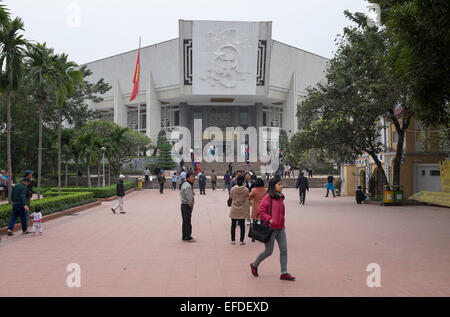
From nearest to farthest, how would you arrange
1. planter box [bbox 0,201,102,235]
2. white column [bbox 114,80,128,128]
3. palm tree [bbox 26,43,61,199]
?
planter box [bbox 0,201,102,235]
palm tree [bbox 26,43,61,199]
white column [bbox 114,80,128,128]

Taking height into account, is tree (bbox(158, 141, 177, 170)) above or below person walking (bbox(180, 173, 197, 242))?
above

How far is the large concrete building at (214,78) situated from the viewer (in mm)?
46906

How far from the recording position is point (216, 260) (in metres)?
6.64

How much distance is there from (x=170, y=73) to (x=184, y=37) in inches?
232

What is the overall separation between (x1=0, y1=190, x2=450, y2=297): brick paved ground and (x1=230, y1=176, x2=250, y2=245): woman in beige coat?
391 millimetres

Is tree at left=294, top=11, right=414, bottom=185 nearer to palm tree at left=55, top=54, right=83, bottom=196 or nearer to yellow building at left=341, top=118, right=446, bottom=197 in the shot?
yellow building at left=341, top=118, right=446, bottom=197

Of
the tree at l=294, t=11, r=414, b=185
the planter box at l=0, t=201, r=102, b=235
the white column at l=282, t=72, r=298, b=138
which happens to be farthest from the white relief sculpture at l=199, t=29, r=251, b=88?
the planter box at l=0, t=201, r=102, b=235

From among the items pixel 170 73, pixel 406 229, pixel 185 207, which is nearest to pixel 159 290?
pixel 185 207

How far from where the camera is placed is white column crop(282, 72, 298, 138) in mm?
53844

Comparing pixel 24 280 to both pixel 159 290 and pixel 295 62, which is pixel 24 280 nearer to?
pixel 159 290

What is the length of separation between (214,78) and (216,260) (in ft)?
140

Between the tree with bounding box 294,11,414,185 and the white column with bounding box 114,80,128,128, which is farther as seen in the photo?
the white column with bounding box 114,80,128,128

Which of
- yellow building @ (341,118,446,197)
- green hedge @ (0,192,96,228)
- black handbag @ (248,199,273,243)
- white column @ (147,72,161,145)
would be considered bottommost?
green hedge @ (0,192,96,228)

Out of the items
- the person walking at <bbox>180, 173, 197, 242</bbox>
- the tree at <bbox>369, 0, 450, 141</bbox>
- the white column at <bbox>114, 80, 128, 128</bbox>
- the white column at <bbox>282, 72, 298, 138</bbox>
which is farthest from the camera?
the white column at <bbox>114, 80, 128, 128</bbox>
